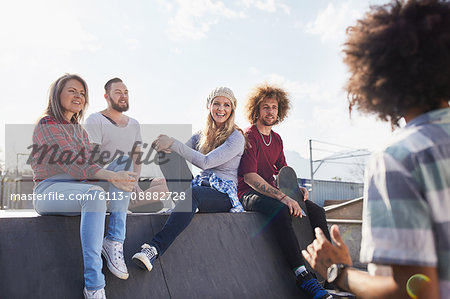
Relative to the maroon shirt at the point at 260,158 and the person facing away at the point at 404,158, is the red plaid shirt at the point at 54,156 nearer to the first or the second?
the maroon shirt at the point at 260,158

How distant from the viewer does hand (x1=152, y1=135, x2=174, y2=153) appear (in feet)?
12.5

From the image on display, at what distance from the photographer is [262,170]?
4.56 m

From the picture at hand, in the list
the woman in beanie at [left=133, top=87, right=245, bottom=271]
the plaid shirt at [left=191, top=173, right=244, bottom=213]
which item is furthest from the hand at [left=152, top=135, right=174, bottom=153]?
the plaid shirt at [left=191, top=173, right=244, bottom=213]

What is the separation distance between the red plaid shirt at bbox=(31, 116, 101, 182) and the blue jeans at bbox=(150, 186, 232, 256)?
761mm

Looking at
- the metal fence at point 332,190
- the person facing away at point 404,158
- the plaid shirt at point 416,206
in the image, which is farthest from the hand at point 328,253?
the metal fence at point 332,190

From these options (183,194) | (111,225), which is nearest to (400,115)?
(111,225)

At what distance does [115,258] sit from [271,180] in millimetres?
2199

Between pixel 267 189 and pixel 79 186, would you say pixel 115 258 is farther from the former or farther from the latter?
pixel 267 189

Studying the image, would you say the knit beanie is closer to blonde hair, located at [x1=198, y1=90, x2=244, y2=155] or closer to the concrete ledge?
blonde hair, located at [x1=198, y1=90, x2=244, y2=155]

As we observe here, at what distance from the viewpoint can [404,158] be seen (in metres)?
1.15

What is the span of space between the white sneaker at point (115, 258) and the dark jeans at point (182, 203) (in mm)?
332

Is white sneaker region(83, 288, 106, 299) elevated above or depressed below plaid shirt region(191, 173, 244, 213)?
below

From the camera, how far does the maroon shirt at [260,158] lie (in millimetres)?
4250

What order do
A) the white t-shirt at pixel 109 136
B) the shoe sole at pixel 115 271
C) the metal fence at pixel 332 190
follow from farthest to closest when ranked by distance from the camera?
the metal fence at pixel 332 190, the white t-shirt at pixel 109 136, the shoe sole at pixel 115 271
